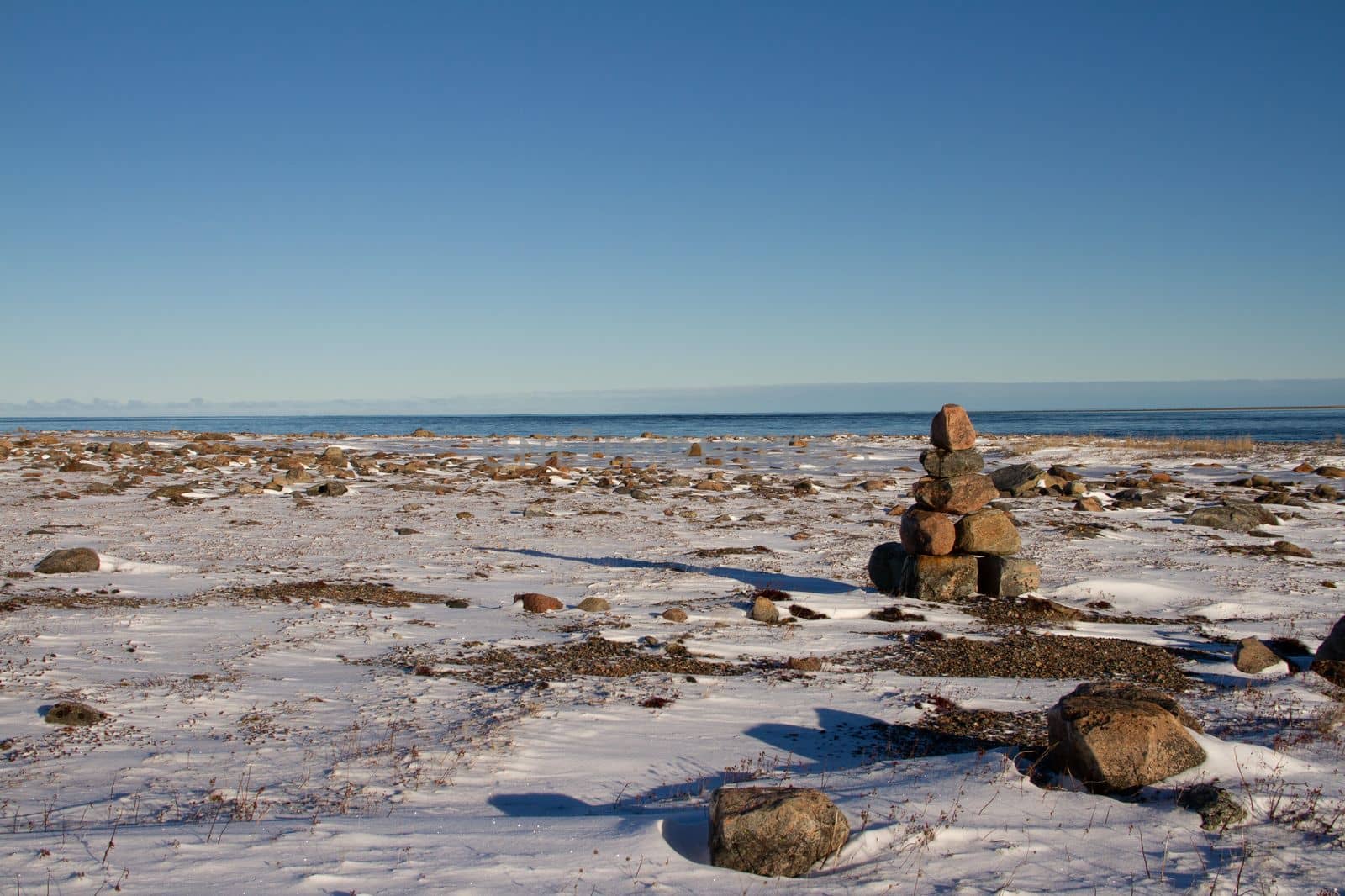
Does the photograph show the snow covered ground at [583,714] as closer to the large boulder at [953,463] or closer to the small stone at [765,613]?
the small stone at [765,613]

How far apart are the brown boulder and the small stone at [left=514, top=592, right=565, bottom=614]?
585 cm

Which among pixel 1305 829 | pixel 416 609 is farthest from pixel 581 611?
pixel 1305 829

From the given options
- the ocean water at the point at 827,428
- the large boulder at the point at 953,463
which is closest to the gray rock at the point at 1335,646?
the large boulder at the point at 953,463

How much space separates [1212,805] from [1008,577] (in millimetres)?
8493

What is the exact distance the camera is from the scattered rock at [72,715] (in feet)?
26.8

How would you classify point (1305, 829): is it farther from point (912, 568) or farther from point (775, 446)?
point (775, 446)

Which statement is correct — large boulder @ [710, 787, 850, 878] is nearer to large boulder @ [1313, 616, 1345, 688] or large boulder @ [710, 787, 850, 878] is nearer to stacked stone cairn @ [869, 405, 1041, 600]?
large boulder @ [1313, 616, 1345, 688]

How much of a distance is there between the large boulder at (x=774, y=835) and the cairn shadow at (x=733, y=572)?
9.60 m

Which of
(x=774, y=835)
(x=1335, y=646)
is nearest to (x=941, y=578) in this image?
(x=1335, y=646)

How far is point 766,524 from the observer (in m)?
23.0

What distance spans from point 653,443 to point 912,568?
163 feet

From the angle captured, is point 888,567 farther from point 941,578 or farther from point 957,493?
point 957,493

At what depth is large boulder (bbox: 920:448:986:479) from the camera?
49.7ft

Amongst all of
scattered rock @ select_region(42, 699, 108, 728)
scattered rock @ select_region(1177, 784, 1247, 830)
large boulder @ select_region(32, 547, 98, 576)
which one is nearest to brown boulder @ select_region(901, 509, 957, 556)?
scattered rock @ select_region(1177, 784, 1247, 830)
